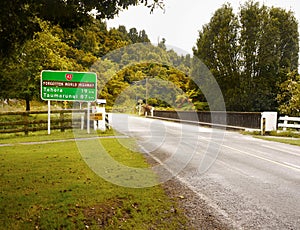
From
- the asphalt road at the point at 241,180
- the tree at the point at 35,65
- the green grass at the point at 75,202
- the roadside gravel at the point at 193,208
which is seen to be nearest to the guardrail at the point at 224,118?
the asphalt road at the point at 241,180

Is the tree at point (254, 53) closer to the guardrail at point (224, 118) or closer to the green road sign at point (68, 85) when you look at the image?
the guardrail at point (224, 118)

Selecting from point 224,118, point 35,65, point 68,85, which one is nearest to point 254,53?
point 224,118

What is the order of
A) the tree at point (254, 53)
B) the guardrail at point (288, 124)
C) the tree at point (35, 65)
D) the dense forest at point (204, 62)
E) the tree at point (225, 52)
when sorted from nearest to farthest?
the guardrail at point (288, 124), the tree at point (35, 65), the dense forest at point (204, 62), the tree at point (254, 53), the tree at point (225, 52)

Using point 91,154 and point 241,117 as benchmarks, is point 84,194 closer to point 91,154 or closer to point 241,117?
point 91,154

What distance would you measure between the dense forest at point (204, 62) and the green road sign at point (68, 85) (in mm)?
2757

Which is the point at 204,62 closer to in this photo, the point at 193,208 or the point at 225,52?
the point at 225,52

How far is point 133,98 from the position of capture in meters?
39.7

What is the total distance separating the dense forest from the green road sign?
276 centimetres

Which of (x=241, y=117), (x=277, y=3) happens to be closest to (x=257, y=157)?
(x=241, y=117)

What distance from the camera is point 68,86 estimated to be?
17.2 m

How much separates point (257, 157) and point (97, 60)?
1045 inches

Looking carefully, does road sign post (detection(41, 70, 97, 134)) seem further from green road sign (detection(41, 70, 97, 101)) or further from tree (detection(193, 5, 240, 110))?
tree (detection(193, 5, 240, 110))

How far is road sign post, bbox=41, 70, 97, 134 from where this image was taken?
1694 cm

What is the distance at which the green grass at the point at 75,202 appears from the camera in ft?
13.0
